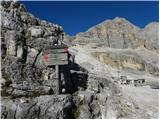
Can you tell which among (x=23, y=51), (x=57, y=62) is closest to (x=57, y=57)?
(x=57, y=62)

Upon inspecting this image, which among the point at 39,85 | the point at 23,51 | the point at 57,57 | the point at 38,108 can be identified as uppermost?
the point at 23,51

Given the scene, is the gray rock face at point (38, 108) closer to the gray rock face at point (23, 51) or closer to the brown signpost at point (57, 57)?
the gray rock face at point (23, 51)

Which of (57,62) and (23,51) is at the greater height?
(23,51)

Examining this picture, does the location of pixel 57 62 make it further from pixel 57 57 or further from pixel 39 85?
pixel 39 85

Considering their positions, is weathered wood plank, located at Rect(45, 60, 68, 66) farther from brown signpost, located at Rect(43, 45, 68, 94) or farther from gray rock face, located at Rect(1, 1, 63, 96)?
gray rock face, located at Rect(1, 1, 63, 96)

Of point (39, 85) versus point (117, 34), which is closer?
point (39, 85)

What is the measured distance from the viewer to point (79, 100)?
34.7 m

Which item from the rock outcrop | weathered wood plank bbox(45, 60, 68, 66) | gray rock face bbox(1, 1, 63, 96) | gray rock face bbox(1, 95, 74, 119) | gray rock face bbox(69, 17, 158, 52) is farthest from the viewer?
gray rock face bbox(69, 17, 158, 52)

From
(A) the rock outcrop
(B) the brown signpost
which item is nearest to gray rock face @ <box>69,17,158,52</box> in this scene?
(A) the rock outcrop

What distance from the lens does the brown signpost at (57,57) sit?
117 feet

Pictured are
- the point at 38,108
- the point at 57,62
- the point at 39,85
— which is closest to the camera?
the point at 38,108

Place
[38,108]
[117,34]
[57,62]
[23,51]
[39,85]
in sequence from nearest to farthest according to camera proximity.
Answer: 1. [38,108]
2. [39,85]
3. [57,62]
4. [23,51]
5. [117,34]

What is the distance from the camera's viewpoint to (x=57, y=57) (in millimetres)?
35906

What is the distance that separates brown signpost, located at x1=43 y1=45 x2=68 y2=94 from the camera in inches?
1410
